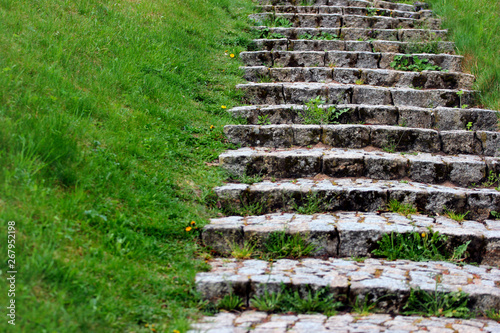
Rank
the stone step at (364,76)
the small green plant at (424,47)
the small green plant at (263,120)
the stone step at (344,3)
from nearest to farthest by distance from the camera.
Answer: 1. the small green plant at (263,120)
2. the stone step at (364,76)
3. the small green plant at (424,47)
4. the stone step at (344,3)

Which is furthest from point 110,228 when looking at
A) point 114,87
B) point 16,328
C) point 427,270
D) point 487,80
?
point 487,80

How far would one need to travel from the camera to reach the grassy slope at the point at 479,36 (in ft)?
16.9

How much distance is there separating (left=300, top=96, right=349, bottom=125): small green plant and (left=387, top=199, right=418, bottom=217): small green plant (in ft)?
4.84

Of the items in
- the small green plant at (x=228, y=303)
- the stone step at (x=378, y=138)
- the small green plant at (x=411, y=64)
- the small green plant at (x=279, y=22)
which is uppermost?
the small green plant at (x=279, y=22)

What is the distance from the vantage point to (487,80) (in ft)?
17.1

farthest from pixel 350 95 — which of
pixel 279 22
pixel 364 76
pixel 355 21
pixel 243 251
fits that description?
pixel 243 251

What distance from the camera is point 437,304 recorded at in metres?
2.71

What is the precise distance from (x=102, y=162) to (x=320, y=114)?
2676 mm

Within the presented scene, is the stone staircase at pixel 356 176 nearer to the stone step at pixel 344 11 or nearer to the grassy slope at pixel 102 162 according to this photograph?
the grassy slope at pixel 102 162

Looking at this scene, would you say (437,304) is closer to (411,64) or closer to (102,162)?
(102,162)

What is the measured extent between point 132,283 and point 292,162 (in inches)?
84.2

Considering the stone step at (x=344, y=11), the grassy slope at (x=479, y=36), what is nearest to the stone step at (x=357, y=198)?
the grassy slope at (x=479, y=36)

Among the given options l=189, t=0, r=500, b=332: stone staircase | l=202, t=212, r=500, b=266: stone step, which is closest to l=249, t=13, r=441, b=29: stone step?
l=189, t=0, r=500, b=332: stone staircase

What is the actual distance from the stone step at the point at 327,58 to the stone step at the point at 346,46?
0.33 m
